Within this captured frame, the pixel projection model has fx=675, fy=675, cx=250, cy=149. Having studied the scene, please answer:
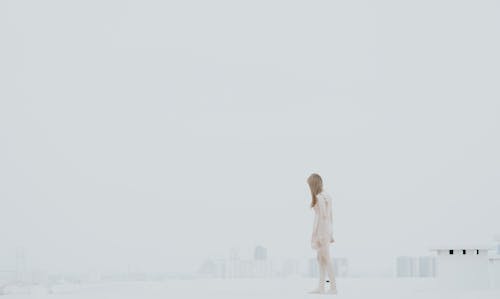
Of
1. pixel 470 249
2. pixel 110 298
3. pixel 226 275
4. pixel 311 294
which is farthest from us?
pixel 226 275

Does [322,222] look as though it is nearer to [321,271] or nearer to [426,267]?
[321,271]

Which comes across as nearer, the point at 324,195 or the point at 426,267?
the point at 324,195

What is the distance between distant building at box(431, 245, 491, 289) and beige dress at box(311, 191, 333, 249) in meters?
3.89

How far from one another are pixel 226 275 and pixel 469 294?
12.0 metres

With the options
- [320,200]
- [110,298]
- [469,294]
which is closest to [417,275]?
[469,294]

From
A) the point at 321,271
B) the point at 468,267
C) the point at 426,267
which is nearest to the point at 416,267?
the point at 426,267

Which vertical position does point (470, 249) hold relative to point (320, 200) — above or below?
below

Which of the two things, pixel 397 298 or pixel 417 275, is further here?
pixel 417 275

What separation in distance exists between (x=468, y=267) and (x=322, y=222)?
4322mm

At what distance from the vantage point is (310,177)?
1170 centimetres

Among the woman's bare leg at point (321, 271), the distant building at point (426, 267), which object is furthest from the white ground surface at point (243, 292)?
the distant building at point (426, 267)

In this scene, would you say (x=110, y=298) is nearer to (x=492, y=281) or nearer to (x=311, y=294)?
(x=311, y=294)

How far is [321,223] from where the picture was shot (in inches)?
459

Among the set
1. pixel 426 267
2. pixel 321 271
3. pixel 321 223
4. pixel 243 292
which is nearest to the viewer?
pixel 321 223
